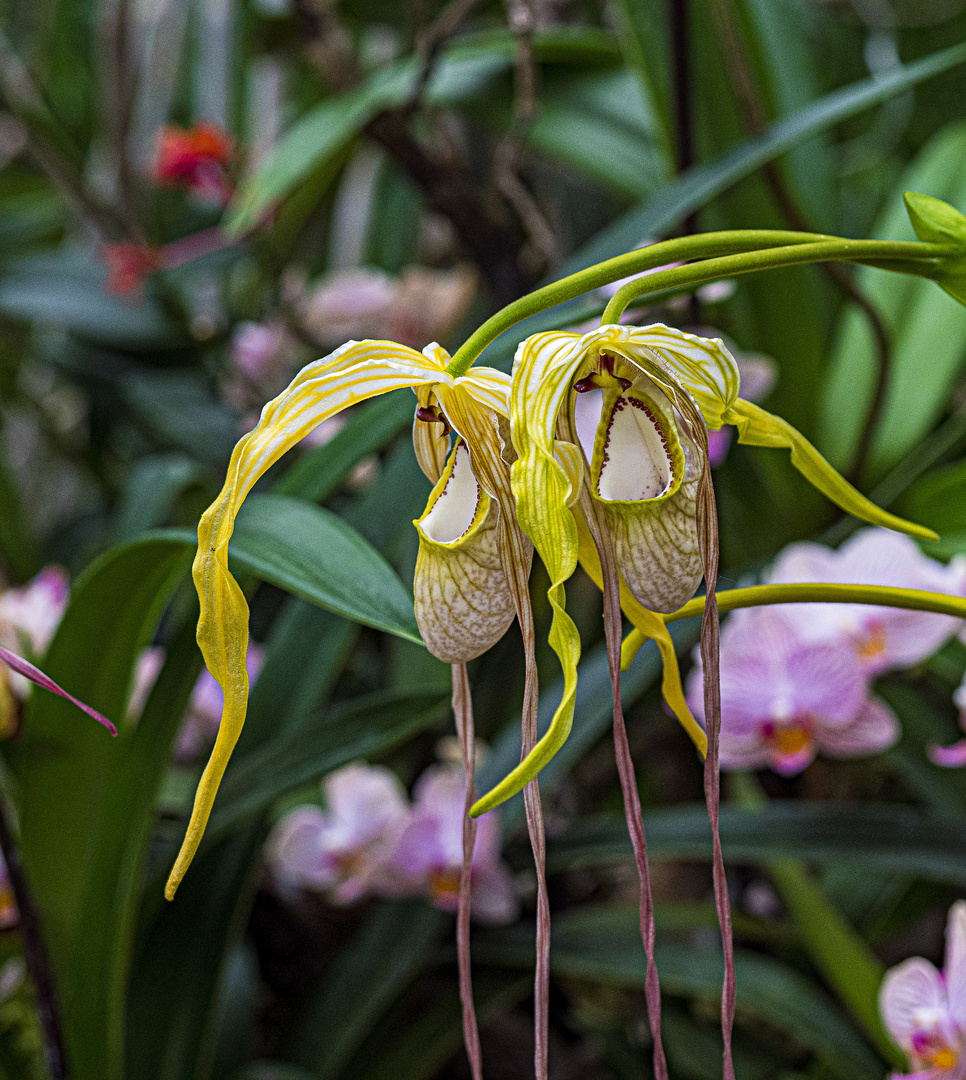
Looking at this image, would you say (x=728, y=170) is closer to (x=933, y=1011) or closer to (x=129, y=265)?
(x=933, y=1011)

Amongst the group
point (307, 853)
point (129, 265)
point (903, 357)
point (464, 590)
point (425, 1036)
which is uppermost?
point (129, 265)

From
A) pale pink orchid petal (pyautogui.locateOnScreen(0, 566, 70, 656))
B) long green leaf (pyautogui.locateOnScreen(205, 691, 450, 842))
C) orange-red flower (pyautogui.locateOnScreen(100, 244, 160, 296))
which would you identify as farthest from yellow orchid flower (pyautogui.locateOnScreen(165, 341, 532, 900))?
orange-red flower (pyautogui.locateOnScreen(100, 244, 160, 296))

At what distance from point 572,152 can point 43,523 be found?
0.84 m

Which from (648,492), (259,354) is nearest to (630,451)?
(648,492)

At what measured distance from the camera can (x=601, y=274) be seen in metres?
0.19

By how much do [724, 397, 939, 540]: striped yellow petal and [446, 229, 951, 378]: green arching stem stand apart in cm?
4

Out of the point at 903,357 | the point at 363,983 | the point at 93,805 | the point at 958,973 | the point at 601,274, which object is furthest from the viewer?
the point at 903,357

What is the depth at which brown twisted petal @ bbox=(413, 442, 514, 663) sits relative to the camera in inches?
8.6

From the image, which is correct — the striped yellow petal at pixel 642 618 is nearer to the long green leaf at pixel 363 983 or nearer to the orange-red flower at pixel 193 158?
the long green leaf at pixel 363 983

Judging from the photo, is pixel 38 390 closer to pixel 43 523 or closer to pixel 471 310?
pixel 43 523

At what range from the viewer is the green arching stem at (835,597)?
0.81 ft

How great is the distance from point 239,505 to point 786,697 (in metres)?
0.32

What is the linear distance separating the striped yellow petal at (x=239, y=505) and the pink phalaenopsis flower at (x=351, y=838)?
0.36 meters

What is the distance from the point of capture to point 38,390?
4.29ft
